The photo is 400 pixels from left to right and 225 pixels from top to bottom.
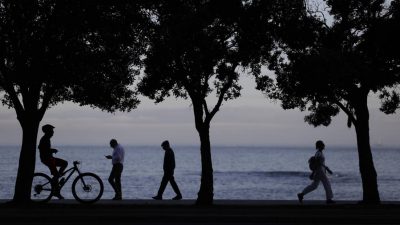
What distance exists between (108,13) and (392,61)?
8.78m

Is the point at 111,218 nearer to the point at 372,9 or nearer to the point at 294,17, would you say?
the point at 294,17

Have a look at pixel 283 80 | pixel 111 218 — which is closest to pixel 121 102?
pixel 283 80

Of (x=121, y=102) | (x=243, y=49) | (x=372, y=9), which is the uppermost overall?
(x=372, y=9)

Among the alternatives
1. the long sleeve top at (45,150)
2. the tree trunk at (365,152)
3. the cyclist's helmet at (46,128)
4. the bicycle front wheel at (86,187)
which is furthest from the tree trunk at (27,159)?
the tree trunk at (365,152)

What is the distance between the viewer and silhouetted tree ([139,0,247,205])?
59.5 feet

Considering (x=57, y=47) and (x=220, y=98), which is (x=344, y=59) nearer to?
(x=220, y=98)

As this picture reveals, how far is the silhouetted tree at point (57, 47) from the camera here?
684 inches

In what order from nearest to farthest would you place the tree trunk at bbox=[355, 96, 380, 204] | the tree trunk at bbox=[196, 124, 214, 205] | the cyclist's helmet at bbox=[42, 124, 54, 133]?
the cyclist's helmet at bbox=[42, 124, 54, 133], the tree trunk at bbox=[196, 124, 214, 205], the tree trunk at bbox=[355, 96, 380, 204]

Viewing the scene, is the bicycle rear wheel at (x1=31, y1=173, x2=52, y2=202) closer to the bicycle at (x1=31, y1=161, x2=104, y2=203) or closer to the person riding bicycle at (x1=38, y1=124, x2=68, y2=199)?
the bicycle at (x1=31, y1=161, x2=104, y2=203)

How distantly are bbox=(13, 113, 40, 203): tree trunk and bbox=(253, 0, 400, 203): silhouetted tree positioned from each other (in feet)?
23.7

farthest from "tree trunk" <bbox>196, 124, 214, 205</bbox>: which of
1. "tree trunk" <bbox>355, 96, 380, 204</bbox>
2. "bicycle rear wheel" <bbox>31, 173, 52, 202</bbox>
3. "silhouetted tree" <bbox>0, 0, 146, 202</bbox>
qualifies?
"tree trunk" <bbox>355, 96, 380, 204</bbox>

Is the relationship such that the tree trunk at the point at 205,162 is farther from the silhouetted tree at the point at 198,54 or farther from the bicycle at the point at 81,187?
the bicycle at the point at 81,187

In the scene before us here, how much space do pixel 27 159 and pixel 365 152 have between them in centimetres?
1058

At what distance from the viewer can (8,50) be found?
694 inches
